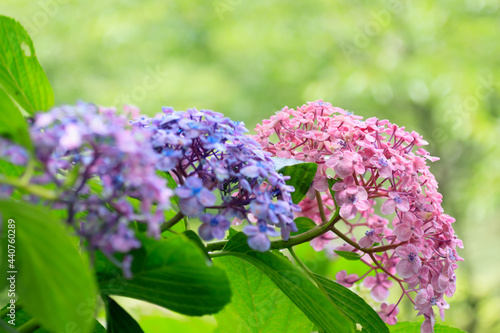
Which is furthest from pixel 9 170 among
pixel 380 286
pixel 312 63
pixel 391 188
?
pixel 312 63

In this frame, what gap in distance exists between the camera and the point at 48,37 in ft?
14.3

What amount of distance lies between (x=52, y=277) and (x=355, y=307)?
0.37 meters

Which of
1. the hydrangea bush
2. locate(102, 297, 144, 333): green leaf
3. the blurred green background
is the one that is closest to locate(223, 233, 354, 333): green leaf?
the hydrangea bush

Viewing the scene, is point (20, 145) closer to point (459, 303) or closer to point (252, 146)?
point (252, 146)

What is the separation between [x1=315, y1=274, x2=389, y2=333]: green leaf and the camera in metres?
0.58

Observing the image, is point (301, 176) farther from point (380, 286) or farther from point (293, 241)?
point (380, 286)

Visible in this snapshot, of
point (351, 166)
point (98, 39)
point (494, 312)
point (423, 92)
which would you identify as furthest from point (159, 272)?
point (494, 312)

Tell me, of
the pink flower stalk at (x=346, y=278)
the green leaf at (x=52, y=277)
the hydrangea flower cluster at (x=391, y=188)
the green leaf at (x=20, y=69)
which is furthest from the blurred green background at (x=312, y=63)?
the green leaf at (x=52, y=277)

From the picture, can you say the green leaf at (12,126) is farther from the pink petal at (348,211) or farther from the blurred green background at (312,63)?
the blurred green background at (312,63)

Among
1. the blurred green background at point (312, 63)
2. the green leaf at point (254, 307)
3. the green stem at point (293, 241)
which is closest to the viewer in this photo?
the green stem at point (293, 241)

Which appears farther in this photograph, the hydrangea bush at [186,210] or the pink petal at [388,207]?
the pink petal at [388,207]

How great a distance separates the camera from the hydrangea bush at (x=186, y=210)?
12.7 inches

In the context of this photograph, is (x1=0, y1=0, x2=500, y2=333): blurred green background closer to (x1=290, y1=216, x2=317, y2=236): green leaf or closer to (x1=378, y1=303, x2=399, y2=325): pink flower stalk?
(x1=378, y1=303, x2=399, y2=325): pink flower stalk

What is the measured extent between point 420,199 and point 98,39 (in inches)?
163
